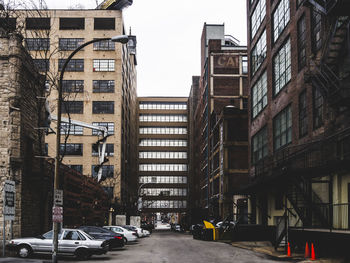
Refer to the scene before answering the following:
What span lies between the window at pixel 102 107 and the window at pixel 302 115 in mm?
47891

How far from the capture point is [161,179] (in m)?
122

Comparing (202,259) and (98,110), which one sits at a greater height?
(98,110)

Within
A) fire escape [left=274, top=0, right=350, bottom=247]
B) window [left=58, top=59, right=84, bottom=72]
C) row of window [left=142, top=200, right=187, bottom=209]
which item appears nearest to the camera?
fire escape [left=274, top=0, right=350, bottom=247]

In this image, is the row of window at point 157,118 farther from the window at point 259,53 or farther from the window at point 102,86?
the window at point 259,53

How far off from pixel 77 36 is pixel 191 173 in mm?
53731

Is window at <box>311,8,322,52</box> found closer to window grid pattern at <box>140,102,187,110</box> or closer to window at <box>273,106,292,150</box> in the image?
window at <box>273,106,292,150</box>

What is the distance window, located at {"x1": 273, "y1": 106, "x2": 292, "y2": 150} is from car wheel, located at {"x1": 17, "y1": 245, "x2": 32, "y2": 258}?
769 inches

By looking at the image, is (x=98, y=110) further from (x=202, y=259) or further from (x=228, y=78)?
(x=202, y=259)

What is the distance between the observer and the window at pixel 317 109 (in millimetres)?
27969

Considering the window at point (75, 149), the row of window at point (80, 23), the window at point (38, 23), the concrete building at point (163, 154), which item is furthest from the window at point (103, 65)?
the concrete building at point (163, 154)

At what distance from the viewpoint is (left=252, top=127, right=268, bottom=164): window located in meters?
42.4

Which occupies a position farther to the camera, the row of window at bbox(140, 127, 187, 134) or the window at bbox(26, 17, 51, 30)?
the row of window at bbox(140, 127, 187, 134)

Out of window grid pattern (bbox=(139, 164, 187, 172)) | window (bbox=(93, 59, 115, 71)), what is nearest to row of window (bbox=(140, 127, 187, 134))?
window grid pattern (bbox=(139, 164, 187, 172))

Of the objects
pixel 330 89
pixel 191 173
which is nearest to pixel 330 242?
pixel 330 89
